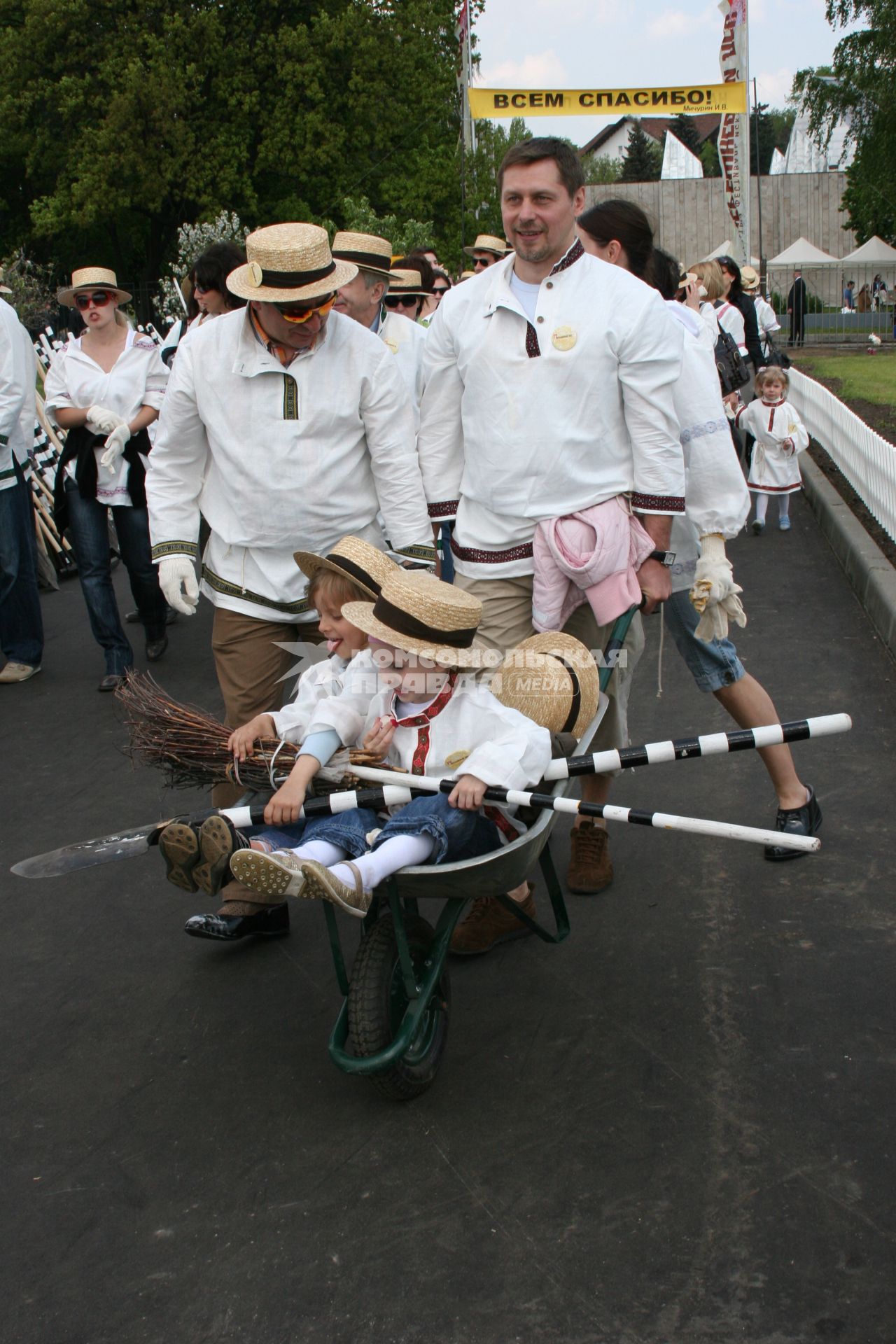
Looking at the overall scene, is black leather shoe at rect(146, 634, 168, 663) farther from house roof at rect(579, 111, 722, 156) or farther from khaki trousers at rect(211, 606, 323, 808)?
house roof at rect(579, 111, 722, 156)

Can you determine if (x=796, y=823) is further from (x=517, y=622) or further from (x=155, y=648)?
(x=155, y=648)

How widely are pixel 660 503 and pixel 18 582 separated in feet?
15.4

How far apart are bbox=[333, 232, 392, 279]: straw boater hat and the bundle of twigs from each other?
3330 mm

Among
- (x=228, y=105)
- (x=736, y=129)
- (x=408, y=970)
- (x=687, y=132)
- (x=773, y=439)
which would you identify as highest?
(x=687, y=132)

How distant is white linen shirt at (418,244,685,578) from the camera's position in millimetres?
3893

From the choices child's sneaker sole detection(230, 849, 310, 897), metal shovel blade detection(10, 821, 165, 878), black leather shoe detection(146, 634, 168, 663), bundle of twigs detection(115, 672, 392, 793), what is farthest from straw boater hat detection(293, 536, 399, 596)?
black leather shoe detection(146, 634, 168, 663)

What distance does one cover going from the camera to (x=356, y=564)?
3.80 metres

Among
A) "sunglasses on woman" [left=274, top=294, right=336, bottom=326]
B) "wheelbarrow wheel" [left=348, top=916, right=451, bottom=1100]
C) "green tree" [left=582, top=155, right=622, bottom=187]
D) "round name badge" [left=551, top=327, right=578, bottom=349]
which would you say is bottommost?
"wheelbarrow wheel" [left=348, top=916, right=451, bottom=1100]

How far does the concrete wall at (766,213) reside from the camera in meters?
56.6

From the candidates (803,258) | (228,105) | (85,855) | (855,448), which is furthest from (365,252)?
(803,258)

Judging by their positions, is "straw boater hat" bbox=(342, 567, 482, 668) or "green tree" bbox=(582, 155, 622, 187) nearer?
"straw boater hat" bbox=(342, 567, 482, 668)

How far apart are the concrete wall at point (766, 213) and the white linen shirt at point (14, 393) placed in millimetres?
51991

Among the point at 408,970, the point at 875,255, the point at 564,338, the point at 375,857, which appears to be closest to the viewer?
the point at 375,857

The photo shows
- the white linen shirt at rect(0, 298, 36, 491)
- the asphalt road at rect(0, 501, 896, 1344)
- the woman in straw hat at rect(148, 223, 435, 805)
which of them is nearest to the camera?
the asphalt road at rect(0, 501, 896, 1344)
